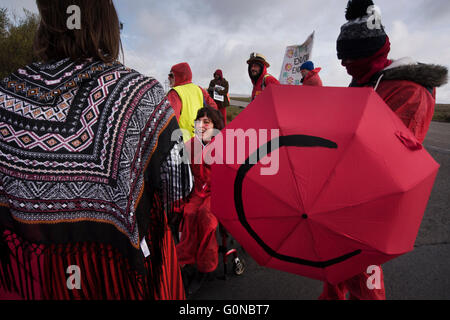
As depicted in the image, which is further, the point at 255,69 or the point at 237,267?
the point at 255,69

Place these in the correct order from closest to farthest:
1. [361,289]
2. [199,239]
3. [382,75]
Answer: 1. [382,75]
2. [361,289]
3. [199,239]

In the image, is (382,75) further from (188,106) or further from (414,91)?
(188,106)

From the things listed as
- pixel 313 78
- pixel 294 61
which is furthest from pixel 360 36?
Result: pixel 294 61

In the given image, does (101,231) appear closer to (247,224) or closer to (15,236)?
(15,236)

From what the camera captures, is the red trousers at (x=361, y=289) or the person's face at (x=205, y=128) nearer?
the red trousers at (x=361, y=289)

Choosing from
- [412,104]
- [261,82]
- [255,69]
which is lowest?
[412,104]

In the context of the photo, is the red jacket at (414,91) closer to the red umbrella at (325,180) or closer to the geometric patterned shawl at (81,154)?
the red umbrella at (325,180)

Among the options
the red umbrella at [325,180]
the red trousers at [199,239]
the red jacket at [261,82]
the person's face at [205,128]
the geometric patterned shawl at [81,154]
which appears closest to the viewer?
the red umbrella at [325,180]

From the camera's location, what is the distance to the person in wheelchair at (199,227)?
8.64 feet

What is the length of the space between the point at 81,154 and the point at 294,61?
24.9 feet

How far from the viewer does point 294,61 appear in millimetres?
7551

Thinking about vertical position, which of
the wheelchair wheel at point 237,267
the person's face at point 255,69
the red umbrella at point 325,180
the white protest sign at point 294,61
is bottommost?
the wheelchair wheel at point 237,267

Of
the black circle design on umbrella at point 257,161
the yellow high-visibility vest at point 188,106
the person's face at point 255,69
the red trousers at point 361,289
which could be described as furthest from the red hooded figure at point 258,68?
the black circle design on umbrella at point 257,161

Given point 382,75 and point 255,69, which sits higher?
point 255,69
